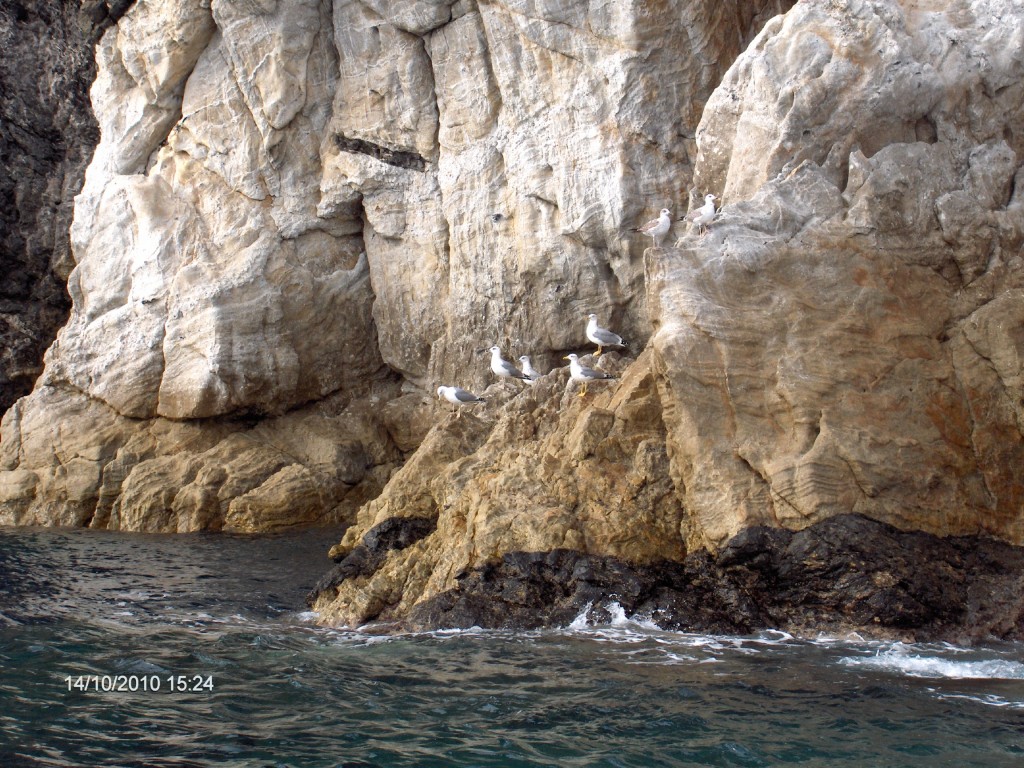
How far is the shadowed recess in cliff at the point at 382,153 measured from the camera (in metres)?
16.6

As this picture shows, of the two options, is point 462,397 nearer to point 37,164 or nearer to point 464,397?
point 464,397

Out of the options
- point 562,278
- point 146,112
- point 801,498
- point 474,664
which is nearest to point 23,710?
point 474,664

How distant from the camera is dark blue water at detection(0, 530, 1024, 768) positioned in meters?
6.07

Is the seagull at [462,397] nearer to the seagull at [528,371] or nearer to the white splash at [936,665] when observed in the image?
the seagull at [528,371]

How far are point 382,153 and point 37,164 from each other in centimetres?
783

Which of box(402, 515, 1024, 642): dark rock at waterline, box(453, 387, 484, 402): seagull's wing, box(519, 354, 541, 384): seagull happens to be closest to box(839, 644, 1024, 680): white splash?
box(402, 515, 1024, 642): dark rock at waterline

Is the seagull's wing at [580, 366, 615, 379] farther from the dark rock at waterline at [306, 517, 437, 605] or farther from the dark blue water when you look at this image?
the dark blue water

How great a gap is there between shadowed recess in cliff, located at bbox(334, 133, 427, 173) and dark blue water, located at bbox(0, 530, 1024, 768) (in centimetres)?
876

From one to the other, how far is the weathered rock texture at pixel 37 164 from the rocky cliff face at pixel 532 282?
2.31 metres

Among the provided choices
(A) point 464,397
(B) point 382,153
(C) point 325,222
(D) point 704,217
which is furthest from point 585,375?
(C) point 325,222

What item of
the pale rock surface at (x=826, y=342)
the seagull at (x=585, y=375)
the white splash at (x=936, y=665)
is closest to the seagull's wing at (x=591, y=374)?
the seagull at (x=585, y=375)

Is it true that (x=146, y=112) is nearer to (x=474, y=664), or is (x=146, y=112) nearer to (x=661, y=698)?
(x=474, y=664)

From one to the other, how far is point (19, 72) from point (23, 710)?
665 inches

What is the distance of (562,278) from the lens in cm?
1488
